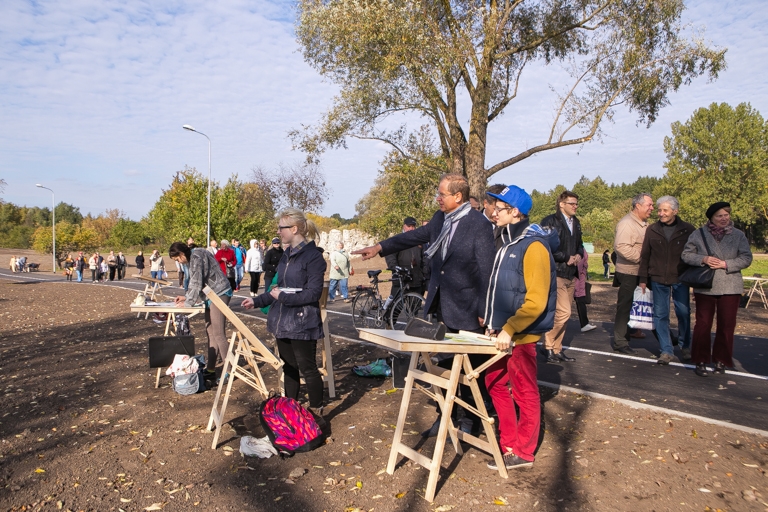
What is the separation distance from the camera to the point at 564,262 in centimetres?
743

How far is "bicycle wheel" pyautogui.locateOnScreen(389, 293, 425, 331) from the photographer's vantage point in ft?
35.5

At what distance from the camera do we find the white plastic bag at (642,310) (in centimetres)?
759

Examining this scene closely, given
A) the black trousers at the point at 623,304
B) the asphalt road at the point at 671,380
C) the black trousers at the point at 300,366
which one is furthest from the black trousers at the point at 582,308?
the black trousers at the point at 300,366

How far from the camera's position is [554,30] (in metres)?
16.9

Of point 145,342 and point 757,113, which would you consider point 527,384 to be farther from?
point 757,113

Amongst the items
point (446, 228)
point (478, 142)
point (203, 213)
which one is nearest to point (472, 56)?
point (478, 142)

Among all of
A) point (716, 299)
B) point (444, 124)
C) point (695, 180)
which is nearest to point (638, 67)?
point (444, 124)

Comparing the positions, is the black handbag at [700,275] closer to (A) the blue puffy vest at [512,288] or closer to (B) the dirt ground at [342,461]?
(B) the dirt ground at [342,461]

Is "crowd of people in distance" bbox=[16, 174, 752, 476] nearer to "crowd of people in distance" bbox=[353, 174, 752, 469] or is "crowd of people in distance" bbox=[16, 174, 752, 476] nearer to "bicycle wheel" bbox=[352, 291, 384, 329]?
"crowd of people in distance" bbox=[353, 174, 752, 469]

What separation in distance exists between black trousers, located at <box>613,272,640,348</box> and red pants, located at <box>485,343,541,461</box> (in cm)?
427

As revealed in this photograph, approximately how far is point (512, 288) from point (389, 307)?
7.24 m

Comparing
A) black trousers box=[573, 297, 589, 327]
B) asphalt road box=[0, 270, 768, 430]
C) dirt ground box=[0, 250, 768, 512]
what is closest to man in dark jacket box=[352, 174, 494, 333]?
dirt ground box=[0, 250, 768, 512]

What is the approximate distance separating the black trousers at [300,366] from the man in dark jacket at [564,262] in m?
3.61

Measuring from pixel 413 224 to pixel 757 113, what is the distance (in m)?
72.2
